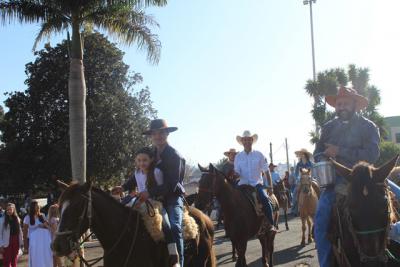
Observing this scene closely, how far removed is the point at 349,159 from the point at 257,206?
4.64 m

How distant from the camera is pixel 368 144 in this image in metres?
5.04

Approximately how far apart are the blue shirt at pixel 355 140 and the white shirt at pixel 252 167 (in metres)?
4.59

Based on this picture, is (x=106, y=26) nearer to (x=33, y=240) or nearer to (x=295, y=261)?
(x=33, y=240)

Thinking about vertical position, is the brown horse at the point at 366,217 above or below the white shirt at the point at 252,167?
below

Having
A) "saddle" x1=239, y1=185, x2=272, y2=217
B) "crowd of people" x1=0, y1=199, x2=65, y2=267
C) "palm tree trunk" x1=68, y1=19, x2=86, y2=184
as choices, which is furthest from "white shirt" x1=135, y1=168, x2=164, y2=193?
"palm tree trunk" x1=68, y1=19, x2=86, y2=184

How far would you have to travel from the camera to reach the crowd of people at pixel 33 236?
1078cm

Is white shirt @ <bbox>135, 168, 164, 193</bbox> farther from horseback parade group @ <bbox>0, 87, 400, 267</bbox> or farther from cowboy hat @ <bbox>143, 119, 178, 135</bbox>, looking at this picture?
cowboy hat @ <bbox>143, 119, 178, 135</bbox>

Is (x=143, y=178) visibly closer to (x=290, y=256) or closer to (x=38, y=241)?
(x=38, y=241)

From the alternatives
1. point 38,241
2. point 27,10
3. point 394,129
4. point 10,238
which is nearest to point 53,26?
Result: point 27,10

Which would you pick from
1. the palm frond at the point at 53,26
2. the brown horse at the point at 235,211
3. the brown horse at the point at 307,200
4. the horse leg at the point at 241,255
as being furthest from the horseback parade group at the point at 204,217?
the palm frond at the point at 53,26

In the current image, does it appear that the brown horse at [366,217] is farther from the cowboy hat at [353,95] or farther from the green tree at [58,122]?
the green tree at [58,122]

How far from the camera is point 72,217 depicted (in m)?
5.13

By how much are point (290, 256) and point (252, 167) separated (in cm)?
389

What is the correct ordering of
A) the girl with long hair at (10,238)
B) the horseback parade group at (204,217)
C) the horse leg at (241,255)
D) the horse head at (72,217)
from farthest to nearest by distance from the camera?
1. the girl with long hair at (10,238)
2. the horse leg at (241,255)
3. the horse head at (72,217)
4. the horseback parade group at (204,217)
